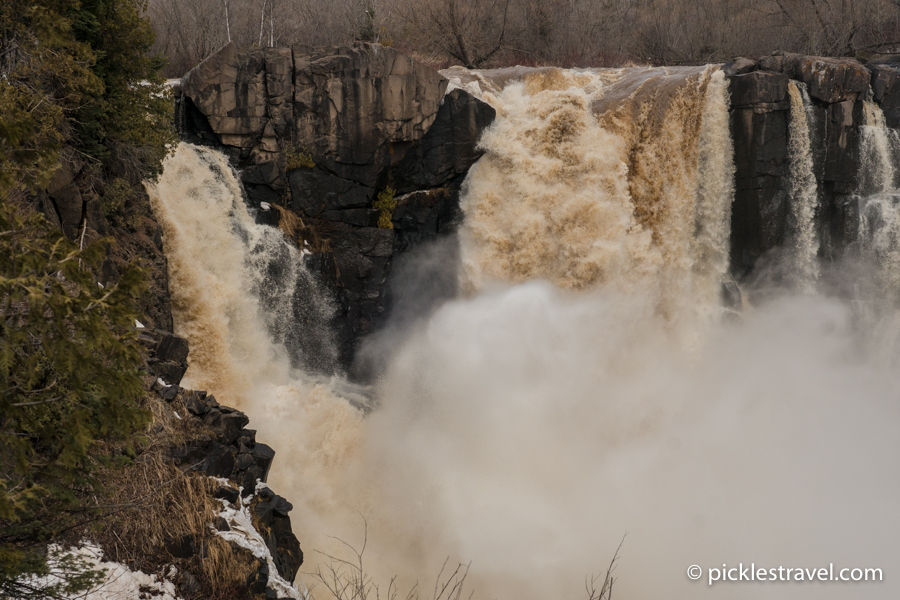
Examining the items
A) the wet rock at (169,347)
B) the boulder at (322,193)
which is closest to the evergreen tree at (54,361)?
the wet rock at (169,347)

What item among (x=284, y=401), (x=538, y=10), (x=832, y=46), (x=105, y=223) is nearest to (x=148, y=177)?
(x=105, y=223)

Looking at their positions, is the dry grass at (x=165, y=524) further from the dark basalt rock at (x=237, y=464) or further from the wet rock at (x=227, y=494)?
the dark basalt rock at (x=237, y=464)

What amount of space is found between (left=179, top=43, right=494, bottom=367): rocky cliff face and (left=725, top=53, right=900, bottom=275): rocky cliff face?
6948mm

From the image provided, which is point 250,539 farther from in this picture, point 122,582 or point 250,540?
point 122,582

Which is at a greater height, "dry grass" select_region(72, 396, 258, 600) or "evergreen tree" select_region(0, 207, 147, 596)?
"evergreen tree" select_region(0, 207, 147, 596)

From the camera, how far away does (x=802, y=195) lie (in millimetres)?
17406

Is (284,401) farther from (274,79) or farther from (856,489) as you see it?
(856,489)

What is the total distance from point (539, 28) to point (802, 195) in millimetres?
15477

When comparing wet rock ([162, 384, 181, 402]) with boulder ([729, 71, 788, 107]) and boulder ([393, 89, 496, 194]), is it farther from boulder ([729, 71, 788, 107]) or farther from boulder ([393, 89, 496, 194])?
boulder ([729, 71, 788, 107])

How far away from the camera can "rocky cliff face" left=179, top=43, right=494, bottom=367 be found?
15.1 m

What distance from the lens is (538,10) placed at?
28.5 meters

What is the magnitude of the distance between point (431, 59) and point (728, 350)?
1642 centimetres

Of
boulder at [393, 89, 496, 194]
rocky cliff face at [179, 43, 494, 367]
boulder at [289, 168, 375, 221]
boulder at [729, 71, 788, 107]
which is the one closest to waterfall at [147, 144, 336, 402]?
rocky cliff face at [179, 43, 494, 367]

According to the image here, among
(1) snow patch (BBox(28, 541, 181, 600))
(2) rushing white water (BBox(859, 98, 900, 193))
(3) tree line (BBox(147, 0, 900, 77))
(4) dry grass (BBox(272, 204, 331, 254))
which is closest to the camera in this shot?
(1) snow patch (BBox(28, 541, 181, 600))
